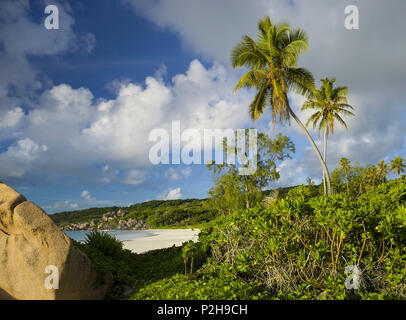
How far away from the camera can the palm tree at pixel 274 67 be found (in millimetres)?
16234

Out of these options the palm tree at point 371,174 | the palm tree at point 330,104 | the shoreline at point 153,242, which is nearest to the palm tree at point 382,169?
the palm tree at point 371,174

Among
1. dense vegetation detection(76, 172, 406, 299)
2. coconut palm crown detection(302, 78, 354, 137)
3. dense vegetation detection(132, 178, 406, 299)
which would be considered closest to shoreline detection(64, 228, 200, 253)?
dense vegetation detection(76, 172, 406, 299)

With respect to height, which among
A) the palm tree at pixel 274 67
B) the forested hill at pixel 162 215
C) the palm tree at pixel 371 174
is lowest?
the forested hill at pixel 162 215

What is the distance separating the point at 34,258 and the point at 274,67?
16.7m

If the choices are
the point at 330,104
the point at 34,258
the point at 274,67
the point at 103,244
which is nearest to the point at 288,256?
the point at 34,258

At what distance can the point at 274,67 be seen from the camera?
54.7 ft

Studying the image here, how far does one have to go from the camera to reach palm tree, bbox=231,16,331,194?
639 inches

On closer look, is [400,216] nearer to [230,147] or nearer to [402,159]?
[230,147]

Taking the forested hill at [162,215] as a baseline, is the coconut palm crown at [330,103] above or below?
above

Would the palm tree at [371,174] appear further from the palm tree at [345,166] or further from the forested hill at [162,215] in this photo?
the forested hill at [162,215]

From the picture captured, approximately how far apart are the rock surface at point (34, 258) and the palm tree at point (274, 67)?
14.5 metres

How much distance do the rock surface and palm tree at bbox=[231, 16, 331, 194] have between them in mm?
14505

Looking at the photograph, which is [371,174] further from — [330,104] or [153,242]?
[153,242]
